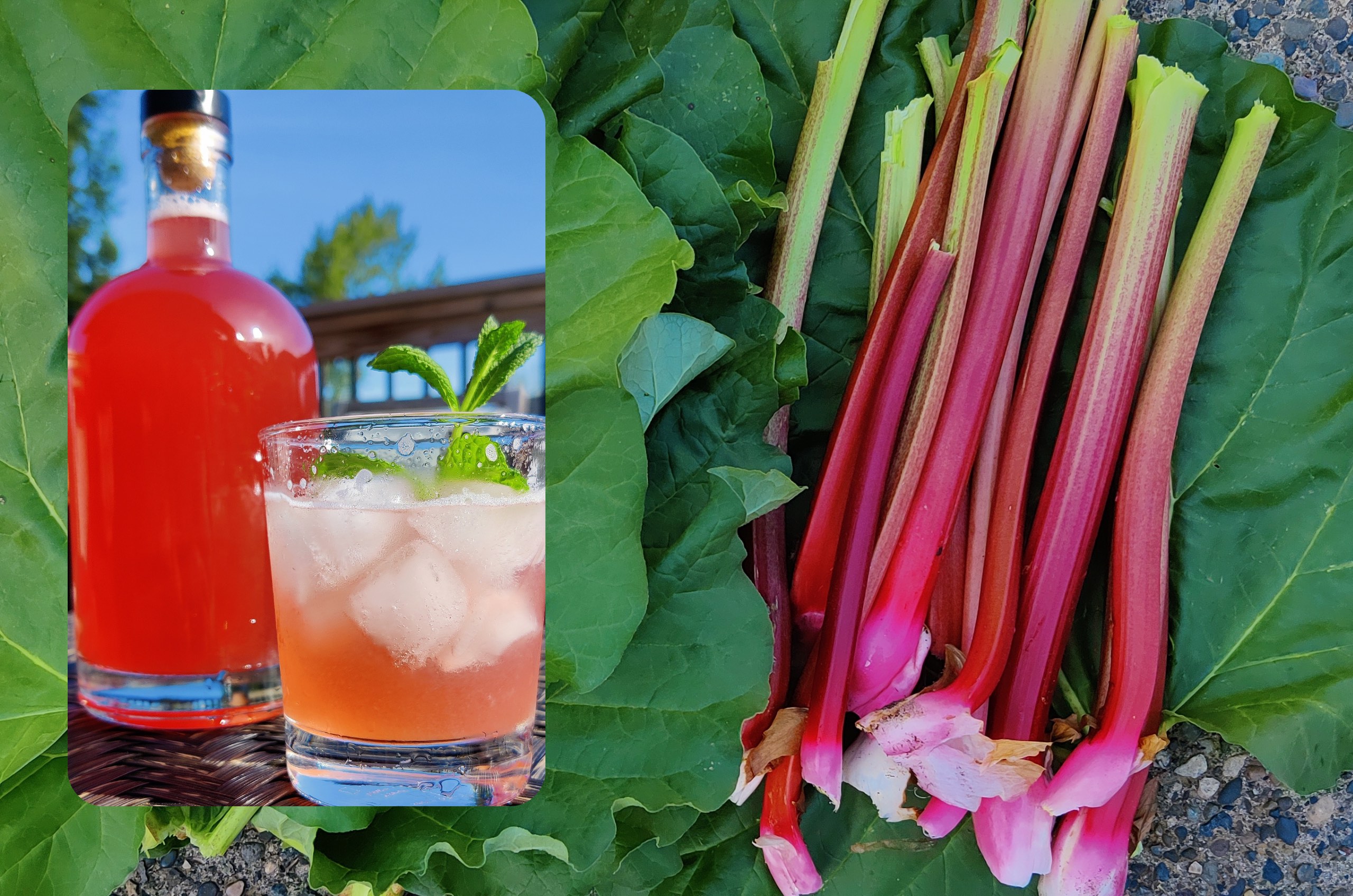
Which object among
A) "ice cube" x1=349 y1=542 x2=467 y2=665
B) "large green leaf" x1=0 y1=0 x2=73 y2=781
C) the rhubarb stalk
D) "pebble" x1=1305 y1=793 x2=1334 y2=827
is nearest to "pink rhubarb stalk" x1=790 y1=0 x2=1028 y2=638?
the rhubarb stalk

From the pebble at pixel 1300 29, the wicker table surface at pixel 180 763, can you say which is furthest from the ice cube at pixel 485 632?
the pebble at pixel 1300 29

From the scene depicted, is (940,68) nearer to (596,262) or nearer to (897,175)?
(897,175)

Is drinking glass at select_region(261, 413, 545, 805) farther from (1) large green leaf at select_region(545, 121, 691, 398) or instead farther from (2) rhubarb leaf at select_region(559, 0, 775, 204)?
(2) rhubarb leaf at select_region(559, 0, 775, 204)

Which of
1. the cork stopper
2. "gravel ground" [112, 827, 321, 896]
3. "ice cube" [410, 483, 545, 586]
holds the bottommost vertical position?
"gravel ground" [112, 827, 321, 896]

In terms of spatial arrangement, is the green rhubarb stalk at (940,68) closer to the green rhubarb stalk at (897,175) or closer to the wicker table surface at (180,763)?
the green rhubarb stalk at (897,175)

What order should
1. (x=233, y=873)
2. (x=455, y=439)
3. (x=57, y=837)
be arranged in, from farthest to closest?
(x=233, y=873)
(x=57, y=837)
(x=455, y=439)

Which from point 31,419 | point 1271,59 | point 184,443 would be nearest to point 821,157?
point 1271,59
